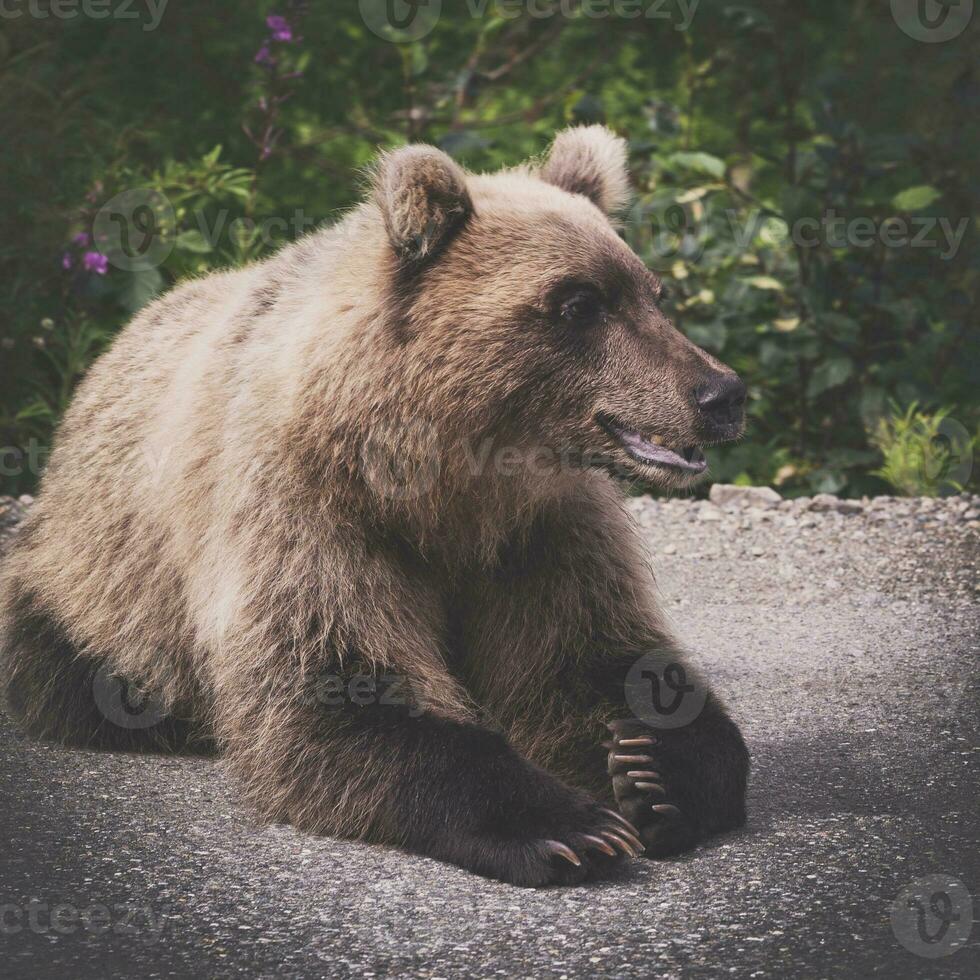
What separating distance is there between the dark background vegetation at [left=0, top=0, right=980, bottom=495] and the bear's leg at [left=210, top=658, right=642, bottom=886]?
3.54 metres

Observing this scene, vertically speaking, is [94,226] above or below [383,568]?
above

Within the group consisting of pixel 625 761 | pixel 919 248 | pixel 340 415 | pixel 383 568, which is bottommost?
pixel 625 761

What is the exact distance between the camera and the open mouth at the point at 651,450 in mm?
3787

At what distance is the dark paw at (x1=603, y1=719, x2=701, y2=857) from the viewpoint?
3.48 meters

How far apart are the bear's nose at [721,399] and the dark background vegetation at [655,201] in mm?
3734

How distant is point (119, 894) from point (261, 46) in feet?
20.7

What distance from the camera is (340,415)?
377cm

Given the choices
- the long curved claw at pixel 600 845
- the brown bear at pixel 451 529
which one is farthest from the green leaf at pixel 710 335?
the long curved claw at pixel 600 845

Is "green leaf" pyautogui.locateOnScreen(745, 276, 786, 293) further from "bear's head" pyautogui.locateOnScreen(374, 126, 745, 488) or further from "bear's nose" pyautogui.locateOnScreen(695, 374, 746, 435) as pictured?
"bear's nose" pyautogui.locateOnScreen(695, 374, 746, 435)

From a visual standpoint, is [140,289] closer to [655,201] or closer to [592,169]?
[655,201]

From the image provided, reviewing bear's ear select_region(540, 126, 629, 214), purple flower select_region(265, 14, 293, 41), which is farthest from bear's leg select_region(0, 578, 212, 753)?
purple flower select_region(265, 14, 293, 41)

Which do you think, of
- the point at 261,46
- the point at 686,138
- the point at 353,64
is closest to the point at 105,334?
the point at 261,46

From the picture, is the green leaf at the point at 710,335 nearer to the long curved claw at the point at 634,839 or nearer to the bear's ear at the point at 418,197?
the bear's ear at the point at 418,197

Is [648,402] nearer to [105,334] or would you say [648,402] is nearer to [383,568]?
[383,568]
